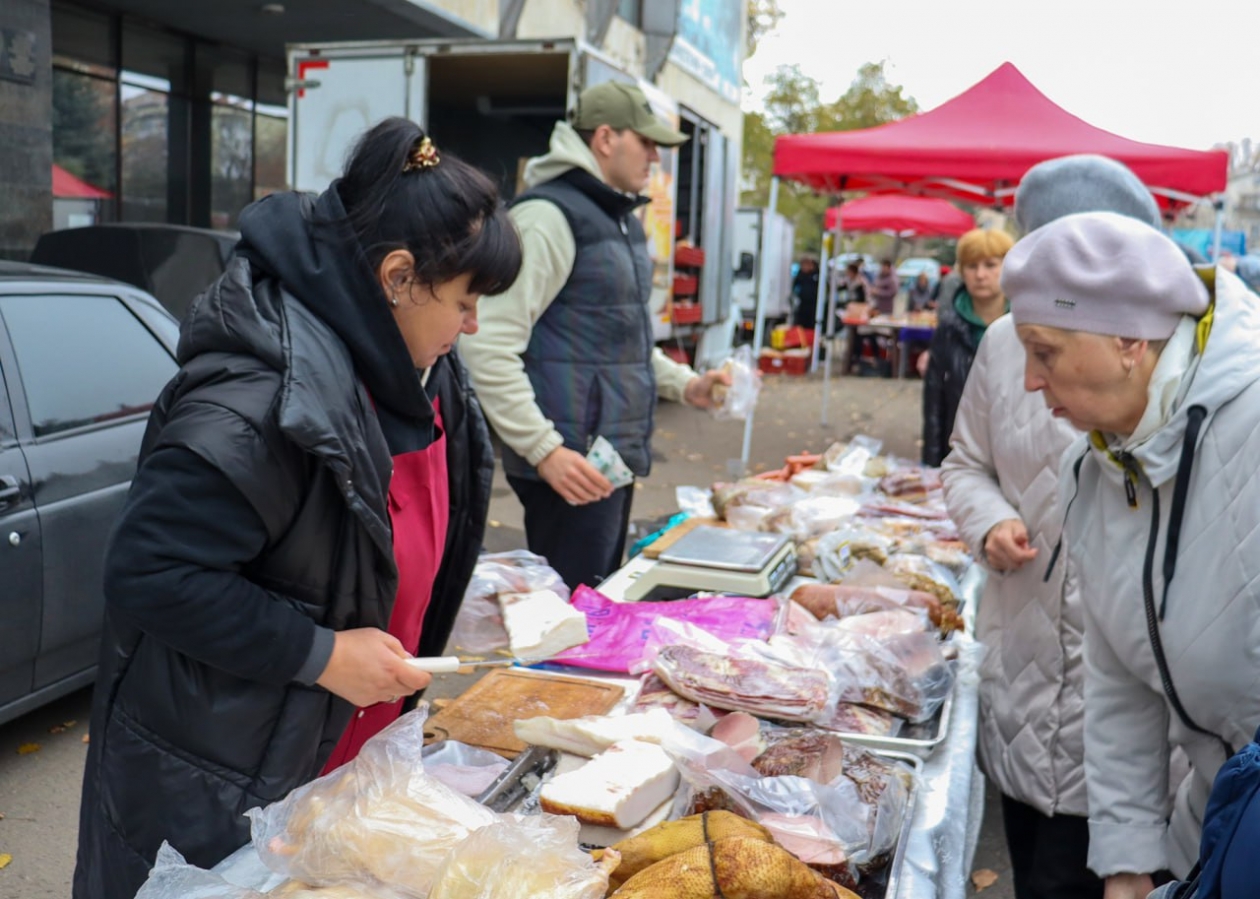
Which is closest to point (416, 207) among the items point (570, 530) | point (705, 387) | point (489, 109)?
point (570, 530)

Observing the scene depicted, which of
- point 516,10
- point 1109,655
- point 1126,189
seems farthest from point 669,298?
point 1109,655

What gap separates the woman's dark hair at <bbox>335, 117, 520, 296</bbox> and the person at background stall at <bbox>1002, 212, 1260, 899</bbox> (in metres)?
0.94

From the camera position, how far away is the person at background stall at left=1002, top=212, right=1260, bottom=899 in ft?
5.91

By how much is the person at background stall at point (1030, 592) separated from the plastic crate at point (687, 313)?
8.78 m

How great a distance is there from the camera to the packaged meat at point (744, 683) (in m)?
2.06

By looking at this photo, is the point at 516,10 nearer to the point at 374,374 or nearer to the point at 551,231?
the point at 551,231

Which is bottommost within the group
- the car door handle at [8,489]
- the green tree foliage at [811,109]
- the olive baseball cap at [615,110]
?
the car door handle at [8,489]

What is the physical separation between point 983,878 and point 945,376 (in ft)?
9.00

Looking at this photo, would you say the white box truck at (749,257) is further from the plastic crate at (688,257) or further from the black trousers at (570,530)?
the black trousers at (570,530)

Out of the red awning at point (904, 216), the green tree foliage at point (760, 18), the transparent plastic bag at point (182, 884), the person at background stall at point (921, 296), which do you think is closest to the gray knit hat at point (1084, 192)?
the transparent plastic bag at point (182, 884)

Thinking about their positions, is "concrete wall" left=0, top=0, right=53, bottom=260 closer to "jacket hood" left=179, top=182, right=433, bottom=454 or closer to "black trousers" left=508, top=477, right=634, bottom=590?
"black trousers" left=508, top=477, right=634, bottom=590

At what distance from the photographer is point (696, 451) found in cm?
1176

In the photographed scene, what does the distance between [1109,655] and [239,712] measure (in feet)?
4.90

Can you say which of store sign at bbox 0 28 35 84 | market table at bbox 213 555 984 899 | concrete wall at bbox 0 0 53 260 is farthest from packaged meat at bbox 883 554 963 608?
store sign at bbox 0 28 35 84
